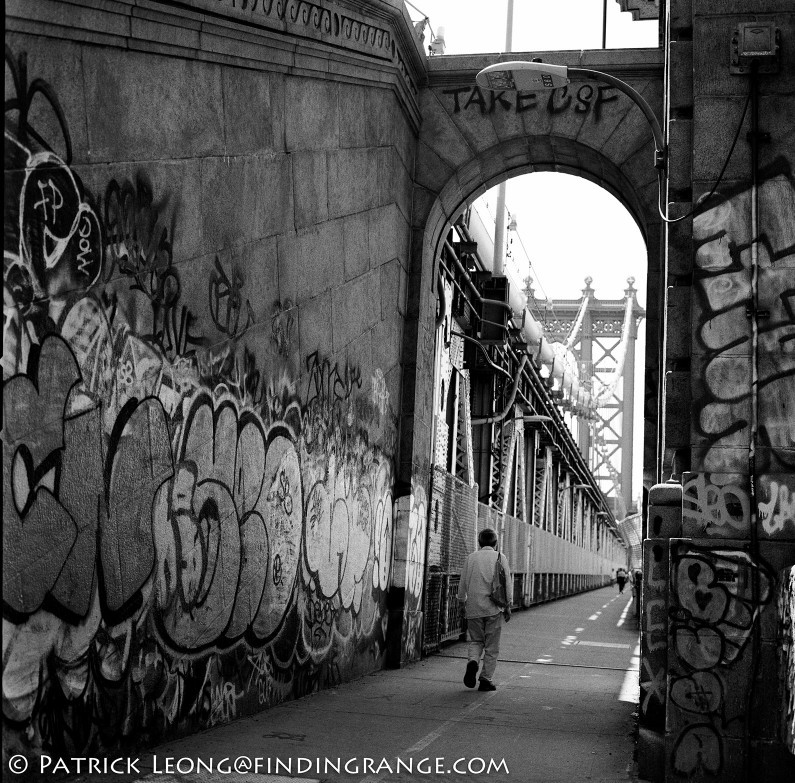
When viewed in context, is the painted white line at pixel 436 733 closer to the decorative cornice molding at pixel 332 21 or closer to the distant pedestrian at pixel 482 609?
the distant pedestrian at pixel 482 609

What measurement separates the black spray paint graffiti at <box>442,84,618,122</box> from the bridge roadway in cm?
742

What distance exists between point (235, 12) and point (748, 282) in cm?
458

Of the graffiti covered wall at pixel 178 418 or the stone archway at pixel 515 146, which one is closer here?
the graffiti covered wall at pixel 178 418

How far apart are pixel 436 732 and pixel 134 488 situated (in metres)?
3.52

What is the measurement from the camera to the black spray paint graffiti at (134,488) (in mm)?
5895

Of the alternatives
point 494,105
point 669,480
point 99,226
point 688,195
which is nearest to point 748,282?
point 688,195

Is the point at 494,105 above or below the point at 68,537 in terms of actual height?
above

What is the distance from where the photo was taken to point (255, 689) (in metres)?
9.38

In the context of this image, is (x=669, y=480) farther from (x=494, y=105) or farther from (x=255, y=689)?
(x=494, y=105)

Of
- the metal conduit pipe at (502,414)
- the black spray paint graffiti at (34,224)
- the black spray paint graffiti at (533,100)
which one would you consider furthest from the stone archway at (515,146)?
the metal conduit pipe at (502,414)

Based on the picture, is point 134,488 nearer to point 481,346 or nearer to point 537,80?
point 537,80

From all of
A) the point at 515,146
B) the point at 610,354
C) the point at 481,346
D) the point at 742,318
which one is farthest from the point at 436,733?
the point at 610,354

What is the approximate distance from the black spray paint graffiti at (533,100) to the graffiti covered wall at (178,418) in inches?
86.3

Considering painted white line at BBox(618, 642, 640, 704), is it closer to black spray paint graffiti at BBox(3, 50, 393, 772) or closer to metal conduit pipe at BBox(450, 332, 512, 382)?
black spray paint graffiti at BBox(3, 50, 393, 772)
